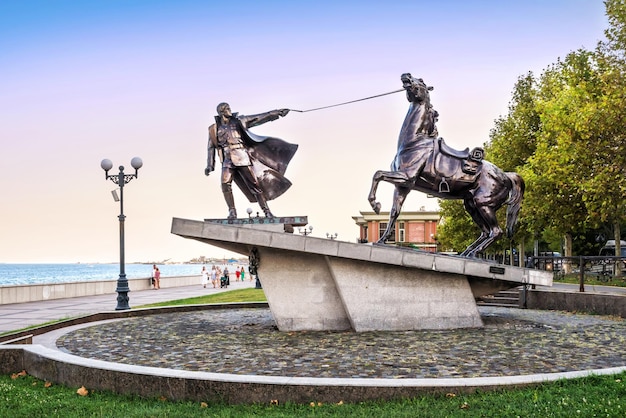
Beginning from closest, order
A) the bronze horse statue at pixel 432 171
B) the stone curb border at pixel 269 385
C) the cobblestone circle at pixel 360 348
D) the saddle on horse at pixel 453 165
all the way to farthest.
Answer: the stone curb border at pixel 269 385, the cobblestone circle at pixel 360 348, the bronze horse statue at pixel 432 171, the saddle on horse at pixel 453 165

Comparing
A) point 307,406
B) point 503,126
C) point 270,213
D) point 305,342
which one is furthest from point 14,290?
point 503,126

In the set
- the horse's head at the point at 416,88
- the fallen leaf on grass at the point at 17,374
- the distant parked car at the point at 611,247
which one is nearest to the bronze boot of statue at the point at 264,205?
the horse's head at the point at 416,88

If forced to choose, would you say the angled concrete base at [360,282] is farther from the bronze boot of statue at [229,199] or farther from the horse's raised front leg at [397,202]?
the horse's raised front leg at [397,202]

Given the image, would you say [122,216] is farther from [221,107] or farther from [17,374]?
[17,374]

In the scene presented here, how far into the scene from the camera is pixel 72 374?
7.80m

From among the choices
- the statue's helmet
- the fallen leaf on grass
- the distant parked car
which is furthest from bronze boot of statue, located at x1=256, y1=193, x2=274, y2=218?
the distant parked car

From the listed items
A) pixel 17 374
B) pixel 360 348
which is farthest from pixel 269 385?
pixel 17 374

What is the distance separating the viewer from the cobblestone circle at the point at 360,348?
8.28 metres

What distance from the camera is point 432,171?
41.8 feet

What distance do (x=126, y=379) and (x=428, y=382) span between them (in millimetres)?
3562

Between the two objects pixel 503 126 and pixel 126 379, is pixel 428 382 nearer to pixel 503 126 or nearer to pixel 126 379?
pixel 126 379

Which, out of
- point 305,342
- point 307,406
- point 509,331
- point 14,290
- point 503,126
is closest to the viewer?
point 307,406

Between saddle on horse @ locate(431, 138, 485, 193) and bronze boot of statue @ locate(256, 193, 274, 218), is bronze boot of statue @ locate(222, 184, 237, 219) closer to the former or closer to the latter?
bronze boot of statue @ locate(256, 193, 274, 218)

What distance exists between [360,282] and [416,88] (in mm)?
4283
